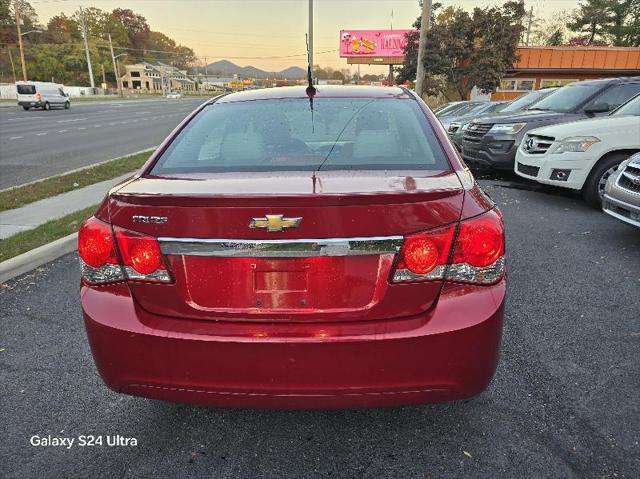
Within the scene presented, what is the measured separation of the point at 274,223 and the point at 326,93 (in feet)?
5.29

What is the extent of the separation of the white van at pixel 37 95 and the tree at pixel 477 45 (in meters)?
28.9

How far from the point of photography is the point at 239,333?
191 centimetres

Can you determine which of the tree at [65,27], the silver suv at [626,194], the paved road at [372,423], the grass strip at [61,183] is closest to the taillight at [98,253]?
the paved road at [372,423]

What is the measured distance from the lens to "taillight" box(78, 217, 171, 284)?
1.92 meters

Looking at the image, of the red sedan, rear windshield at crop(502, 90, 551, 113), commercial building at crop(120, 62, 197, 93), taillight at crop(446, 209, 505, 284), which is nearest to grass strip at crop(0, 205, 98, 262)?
the red sedan

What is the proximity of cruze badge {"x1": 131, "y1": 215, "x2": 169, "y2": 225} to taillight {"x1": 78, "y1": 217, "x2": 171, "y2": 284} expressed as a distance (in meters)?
0.05

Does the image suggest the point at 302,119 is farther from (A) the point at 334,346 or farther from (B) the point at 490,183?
(B) the point at 490,183

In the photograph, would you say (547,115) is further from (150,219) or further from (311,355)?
(150,219)

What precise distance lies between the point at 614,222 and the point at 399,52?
159 ft

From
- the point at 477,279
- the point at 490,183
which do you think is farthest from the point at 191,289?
the point at 490,183

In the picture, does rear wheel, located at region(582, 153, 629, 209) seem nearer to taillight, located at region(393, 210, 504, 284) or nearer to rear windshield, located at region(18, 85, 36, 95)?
taillight, located at region(393, 210, 504, 284)

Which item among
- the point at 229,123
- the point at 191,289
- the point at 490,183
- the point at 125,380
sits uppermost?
the point at 229,123

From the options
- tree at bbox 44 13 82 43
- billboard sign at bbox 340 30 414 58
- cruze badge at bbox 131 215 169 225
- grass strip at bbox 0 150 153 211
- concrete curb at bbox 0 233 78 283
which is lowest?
grass strip at bbox 0 150 153 211

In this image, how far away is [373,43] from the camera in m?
51.2
